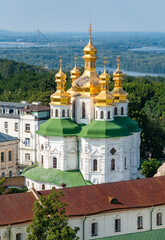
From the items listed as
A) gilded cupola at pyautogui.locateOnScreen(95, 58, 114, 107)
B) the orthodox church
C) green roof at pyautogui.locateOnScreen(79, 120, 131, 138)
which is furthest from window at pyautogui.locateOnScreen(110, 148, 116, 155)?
gilded cupola at pyautogui.locateOnScreen(95, 58, 114, 107)

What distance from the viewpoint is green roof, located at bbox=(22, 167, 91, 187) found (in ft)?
143

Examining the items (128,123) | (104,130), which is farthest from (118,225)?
(128,123)

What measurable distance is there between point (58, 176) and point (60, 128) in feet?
10.1

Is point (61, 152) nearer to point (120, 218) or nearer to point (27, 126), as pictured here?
point (120, 218)

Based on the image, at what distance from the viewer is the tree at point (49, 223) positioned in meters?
30.4

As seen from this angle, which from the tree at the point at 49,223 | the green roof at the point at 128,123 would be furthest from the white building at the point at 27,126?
the tree at the point at 49,223

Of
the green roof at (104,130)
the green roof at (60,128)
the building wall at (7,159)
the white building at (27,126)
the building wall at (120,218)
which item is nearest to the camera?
the building wall at (120,218)

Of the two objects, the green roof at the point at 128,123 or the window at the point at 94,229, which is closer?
the window at the point at 94,229

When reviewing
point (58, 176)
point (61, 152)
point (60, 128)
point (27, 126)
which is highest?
point (60, 128)

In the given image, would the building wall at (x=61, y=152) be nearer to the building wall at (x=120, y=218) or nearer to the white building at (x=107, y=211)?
the white building at (x=107, y=211)

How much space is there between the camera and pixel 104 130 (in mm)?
43375

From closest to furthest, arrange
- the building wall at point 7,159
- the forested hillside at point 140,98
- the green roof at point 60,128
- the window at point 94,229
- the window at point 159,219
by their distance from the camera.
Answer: the window at point 94,229, the window at point 159,219, the green roof at point 60,128, the building wall at point 7,159, the forested hillside at point 140,98

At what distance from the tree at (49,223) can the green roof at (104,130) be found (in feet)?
41.1

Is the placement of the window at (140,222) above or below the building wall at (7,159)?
above
